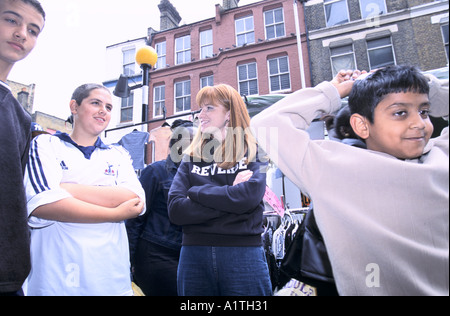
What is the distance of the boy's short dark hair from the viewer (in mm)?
1027

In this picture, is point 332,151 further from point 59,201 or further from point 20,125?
point 20,125

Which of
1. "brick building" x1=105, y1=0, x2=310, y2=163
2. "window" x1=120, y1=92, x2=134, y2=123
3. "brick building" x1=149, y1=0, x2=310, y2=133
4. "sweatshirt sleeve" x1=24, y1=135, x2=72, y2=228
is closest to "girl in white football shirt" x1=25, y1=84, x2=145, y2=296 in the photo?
"sweatshirt sleeve" x1=24, y1=135, x2=72, y2=228

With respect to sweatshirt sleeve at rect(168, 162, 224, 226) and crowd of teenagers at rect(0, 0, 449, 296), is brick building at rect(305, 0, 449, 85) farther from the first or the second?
sweatshirt sleeve at rect(168, 162, 224, 226)

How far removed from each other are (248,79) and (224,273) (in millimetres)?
13166

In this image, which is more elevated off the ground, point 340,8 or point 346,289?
point 340,8

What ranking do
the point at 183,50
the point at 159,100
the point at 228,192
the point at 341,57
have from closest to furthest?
the point at 228,192 → the point at 341,57 → the point at 183,50 → the point at 159,100

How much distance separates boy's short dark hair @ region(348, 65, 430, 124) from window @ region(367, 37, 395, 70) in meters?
12.3

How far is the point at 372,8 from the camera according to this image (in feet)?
40.3

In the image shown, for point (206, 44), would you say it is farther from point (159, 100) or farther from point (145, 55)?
point (145, 55)

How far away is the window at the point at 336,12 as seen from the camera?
1238cm

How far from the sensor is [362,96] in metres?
Answer: 1.17

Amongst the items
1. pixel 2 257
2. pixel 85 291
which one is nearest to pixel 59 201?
pixel 2 257

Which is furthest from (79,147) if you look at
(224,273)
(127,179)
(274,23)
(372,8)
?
(372,8)
